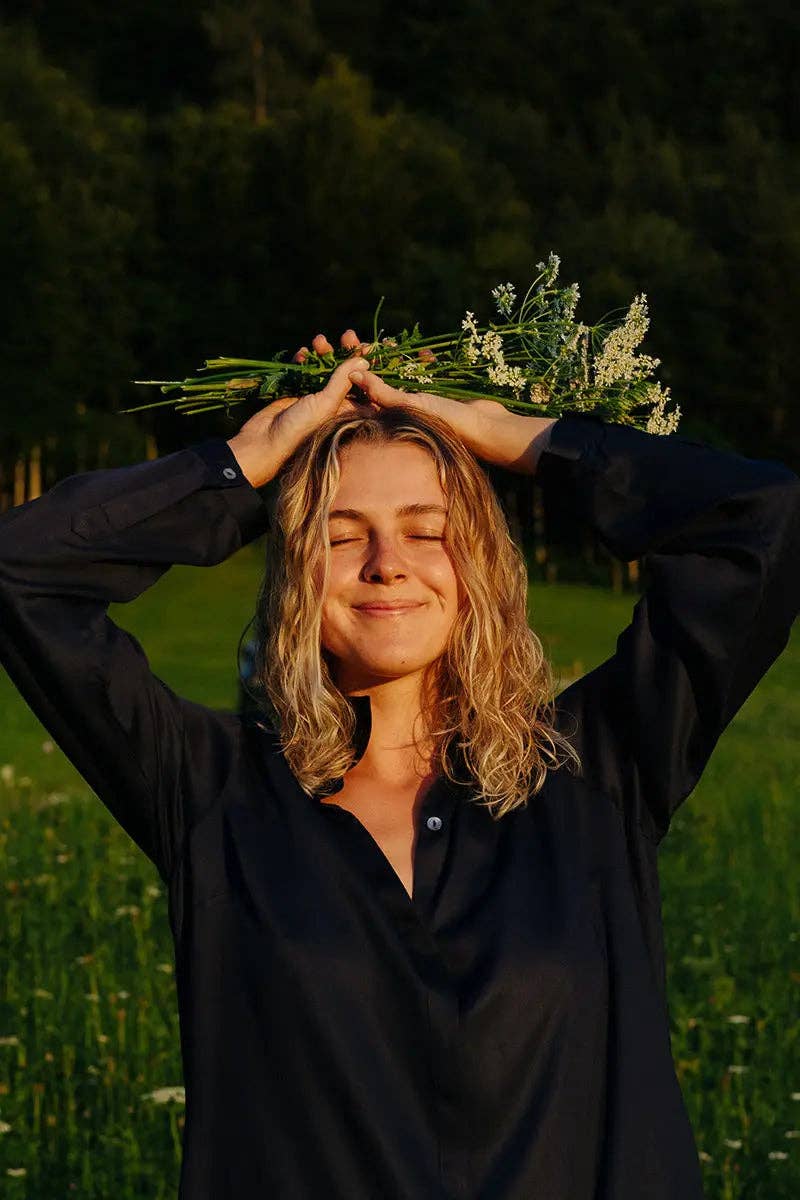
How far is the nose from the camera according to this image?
3.35 meters

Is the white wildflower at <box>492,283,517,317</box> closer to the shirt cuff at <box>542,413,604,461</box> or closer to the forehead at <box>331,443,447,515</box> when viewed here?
the shirt cuff at <box>542,413,604,461</box>

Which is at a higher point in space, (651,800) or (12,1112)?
(651,800)

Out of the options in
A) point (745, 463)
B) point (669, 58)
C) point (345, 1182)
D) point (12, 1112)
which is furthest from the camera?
point (669, 58)

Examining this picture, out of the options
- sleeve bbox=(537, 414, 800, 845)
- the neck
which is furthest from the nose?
sleeve bbox=(537, 414, 800, 845)

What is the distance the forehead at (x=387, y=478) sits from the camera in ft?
11.2

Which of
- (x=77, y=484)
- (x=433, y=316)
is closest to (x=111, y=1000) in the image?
(x=77, y=484)

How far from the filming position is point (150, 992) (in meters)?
7.64

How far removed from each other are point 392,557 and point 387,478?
0.47 ft

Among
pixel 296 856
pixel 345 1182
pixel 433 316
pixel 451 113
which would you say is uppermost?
pixel 451 113

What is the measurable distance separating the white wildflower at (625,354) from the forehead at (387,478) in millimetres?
531

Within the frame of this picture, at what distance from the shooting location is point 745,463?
353 centimetres

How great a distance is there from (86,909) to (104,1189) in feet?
10.9

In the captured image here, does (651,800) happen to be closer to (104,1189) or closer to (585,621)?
(104,1189)

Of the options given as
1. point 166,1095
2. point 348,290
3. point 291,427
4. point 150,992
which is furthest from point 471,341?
point 348,290
